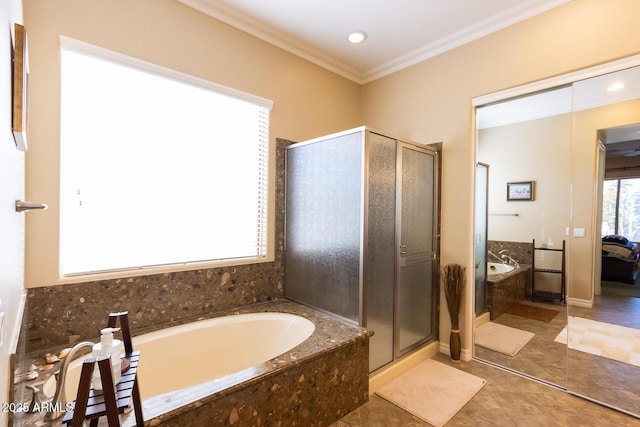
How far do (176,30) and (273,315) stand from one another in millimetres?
2271

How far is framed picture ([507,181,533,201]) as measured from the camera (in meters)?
3.54

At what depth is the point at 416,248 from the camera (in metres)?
2.60

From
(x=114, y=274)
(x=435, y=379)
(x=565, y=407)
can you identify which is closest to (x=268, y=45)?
(x=114, y=274)

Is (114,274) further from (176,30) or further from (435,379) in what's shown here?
(435,379)

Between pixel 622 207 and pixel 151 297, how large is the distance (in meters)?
3.51

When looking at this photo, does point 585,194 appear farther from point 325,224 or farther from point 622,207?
point 325,224

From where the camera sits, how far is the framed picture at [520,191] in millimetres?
3543

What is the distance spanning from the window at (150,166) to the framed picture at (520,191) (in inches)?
119

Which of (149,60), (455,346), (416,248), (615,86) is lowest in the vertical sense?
(455,346)

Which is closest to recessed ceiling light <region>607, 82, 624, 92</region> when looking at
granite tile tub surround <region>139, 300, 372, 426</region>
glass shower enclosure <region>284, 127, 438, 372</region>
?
glass shower enclosure <region>284, 127, 438, 372</region>

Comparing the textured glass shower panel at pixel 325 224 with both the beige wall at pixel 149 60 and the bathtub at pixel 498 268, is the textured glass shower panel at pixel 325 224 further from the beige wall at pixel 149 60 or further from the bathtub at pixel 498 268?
the bathtub at pixel 498 268

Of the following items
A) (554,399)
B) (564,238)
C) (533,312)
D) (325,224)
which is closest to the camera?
(554,399)

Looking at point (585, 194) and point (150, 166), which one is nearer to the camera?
point (150, 166)

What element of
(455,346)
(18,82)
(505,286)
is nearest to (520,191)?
(505,286)
